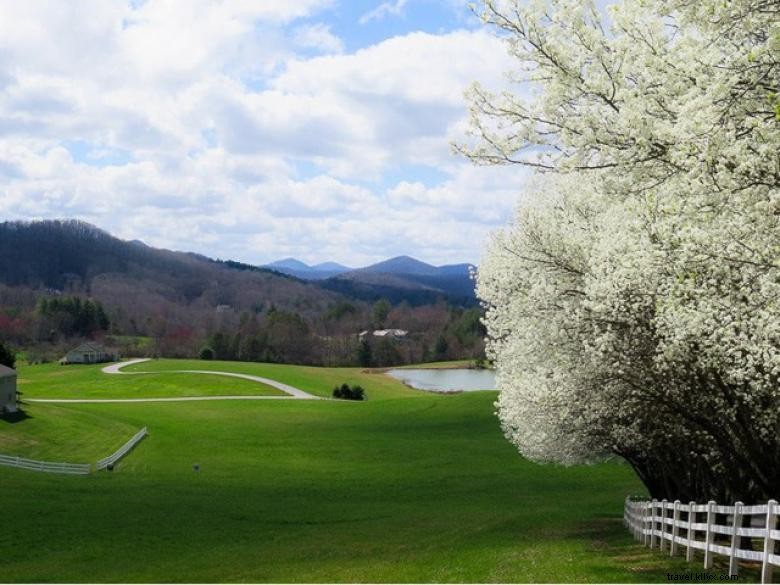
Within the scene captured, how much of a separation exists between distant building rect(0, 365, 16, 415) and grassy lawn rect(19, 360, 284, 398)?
24039 mm

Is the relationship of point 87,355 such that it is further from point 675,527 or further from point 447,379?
point 675,527

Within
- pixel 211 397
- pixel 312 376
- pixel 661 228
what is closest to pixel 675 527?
pixel 661 228

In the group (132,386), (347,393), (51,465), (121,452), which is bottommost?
(121,452)

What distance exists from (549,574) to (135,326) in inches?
7514

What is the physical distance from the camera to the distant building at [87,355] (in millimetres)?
118375

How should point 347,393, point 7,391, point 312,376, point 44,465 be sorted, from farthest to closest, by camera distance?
point 312,376 → point 347,393 → point 7,391 → point 44,465

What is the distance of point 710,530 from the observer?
1391cm

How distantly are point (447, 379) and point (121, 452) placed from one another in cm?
7402

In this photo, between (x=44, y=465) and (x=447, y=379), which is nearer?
(x=44, y=465)

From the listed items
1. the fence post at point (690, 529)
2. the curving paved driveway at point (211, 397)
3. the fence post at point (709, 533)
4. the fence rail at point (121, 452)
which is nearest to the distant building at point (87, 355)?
the curving paved driveway at point (211, 397)

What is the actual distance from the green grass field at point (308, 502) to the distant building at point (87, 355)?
5377cm

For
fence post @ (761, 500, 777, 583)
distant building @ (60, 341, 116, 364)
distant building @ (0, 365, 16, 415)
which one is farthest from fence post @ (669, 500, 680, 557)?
distant building @ (60, 341, 116, 364)

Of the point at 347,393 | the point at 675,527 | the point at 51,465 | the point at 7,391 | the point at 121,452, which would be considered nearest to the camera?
the point at 675,527

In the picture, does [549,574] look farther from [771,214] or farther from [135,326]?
[135,326]
